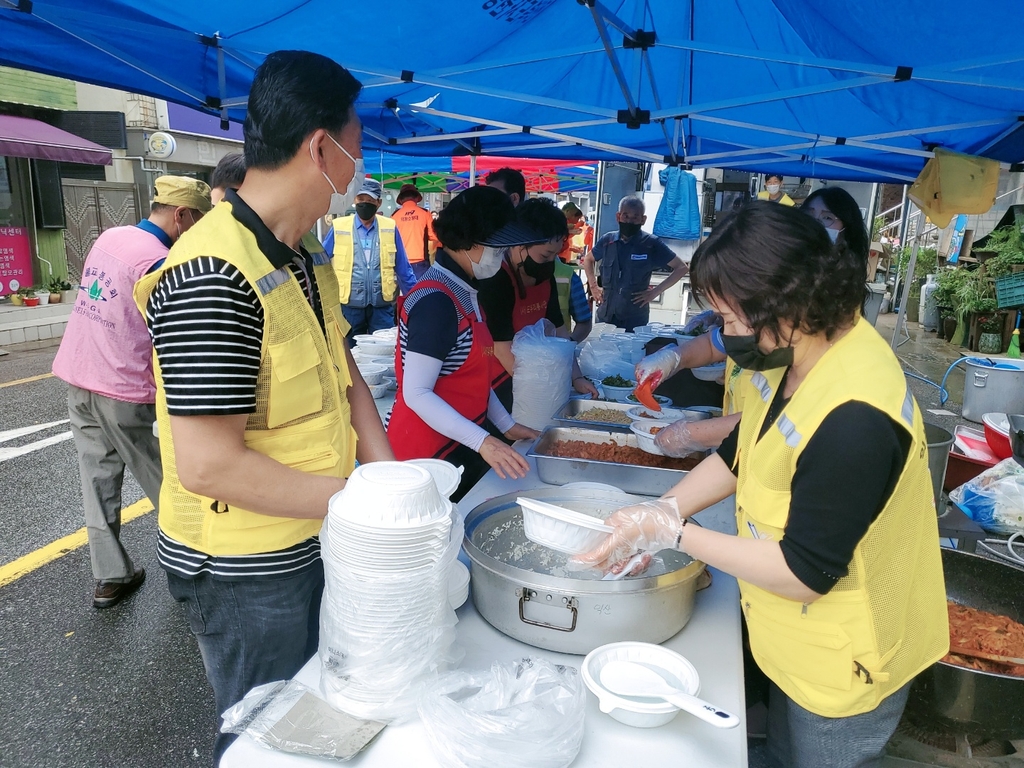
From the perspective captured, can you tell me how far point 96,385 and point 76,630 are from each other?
43.4 inches

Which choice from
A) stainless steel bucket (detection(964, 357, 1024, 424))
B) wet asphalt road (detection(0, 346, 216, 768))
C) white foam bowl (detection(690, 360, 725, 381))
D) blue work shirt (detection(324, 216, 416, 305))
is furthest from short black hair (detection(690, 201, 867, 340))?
blue work shirt (detection(324, 216, 416, 305))

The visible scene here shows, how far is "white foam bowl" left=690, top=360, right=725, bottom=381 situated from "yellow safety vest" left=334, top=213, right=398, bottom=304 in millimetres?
3904

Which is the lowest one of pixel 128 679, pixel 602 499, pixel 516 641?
pixel 128 679

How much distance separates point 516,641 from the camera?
1420 mm

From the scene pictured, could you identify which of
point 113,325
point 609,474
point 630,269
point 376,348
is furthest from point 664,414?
point 630,269

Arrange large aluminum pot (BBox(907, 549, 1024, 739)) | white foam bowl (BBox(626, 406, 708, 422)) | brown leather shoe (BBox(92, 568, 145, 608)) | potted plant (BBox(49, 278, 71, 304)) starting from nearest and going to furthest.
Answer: large aluminum pot (BBox(907, 549, 1024, 739)), white foam bowl (BBox(626, 406, 708, 422)), brown leather shoe (BBox(92, 568, 145, 608)), potted plant (BBox(49, 278, 71, 304))

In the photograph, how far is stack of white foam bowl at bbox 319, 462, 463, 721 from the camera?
1050 millimetres

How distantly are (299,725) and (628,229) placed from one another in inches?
235

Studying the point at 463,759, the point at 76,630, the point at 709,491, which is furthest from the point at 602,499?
the point at 76,630

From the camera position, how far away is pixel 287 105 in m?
1.31

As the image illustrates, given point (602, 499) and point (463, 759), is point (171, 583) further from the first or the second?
point (602, 499)

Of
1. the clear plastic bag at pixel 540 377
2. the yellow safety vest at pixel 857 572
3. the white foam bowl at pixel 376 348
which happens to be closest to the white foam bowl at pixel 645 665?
the yellow safety vest at pixel 857 572

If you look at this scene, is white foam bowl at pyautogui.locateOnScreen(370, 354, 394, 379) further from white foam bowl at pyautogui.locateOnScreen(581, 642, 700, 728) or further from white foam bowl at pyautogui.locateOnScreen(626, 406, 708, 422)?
white foam bowl at pyautogui.locateOnScreen(581, 642, 700, 728)

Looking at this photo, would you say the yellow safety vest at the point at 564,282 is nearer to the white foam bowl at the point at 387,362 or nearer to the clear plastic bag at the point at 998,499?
the white foam bowl at the point at 387,362
